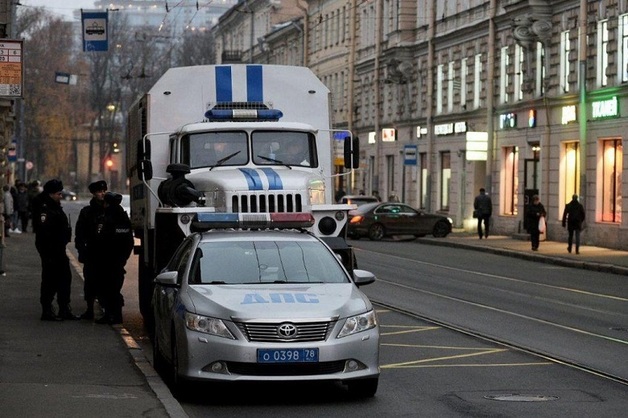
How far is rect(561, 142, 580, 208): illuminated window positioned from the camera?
147 feet

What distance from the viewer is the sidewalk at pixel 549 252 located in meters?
34.6

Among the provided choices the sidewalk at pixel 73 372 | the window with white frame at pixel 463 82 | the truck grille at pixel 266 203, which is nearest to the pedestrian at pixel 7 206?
the window with white frame at pixel 463 82

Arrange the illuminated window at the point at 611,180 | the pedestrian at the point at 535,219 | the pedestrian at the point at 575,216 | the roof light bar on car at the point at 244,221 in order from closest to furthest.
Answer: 1. the roof light bar on car at the point at 244,221
2. the pedestrian at the point at 575,216
3. the pedestrian at the point at 535,219
4. the illuminated window at the point at 611,180

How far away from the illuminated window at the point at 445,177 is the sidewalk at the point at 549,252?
20.7ft

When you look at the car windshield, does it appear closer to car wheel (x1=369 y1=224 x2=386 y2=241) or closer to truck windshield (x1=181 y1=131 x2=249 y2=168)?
truck windshield (x1=181 y1=131 x2=249 y2=168)

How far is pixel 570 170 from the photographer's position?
45312 mm

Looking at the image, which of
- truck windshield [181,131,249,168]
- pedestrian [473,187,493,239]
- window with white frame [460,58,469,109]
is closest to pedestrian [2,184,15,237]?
pedestrian [473,187,493,239]

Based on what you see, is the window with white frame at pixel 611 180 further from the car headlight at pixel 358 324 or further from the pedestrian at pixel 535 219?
the car headlight at pixel 358 324

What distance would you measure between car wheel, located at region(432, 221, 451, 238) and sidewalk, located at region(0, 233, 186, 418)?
3111 cm

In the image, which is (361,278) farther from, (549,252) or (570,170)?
(570,170)

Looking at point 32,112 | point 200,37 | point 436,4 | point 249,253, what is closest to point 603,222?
point 436,4

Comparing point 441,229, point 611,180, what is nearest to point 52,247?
point 611,180

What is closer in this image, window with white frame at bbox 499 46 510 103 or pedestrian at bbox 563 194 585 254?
pedestrian at bbox 563 194 585 254

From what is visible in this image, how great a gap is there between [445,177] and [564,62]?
14014 mm
